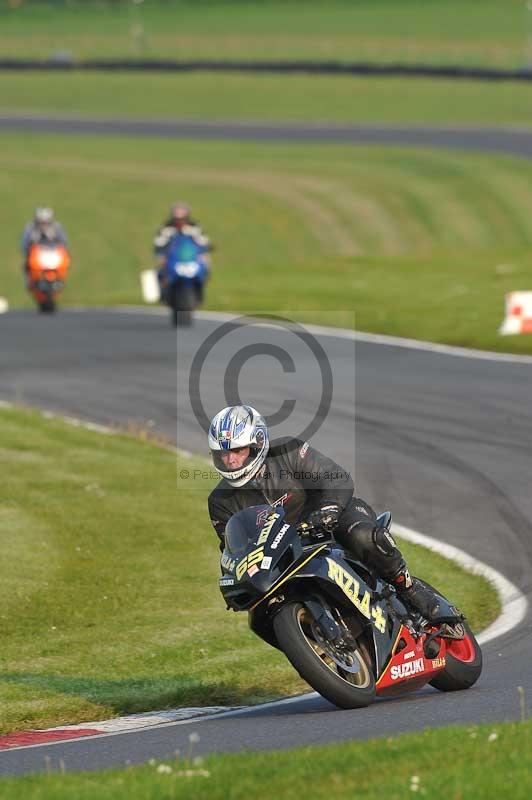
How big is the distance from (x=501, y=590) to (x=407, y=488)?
367 centimetres

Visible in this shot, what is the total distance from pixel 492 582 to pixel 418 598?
3642 millimetres

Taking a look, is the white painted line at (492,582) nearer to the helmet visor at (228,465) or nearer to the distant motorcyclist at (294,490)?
the distant motorcyclist at (294,490)

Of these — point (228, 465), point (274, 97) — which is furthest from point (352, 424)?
point (274, 97)

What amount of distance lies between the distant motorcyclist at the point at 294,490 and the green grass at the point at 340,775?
65.2 inches

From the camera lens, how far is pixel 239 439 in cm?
845

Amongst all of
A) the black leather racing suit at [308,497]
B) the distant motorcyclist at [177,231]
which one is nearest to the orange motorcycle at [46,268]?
the distant motorcyclist at [177,231]

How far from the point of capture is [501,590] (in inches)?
483

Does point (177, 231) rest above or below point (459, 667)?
above

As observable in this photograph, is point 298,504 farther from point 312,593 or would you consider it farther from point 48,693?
point 48,693

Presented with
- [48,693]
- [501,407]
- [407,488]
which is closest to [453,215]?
[501,407]

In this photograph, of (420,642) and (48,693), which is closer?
(420,642)

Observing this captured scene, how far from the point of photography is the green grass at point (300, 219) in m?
30.2

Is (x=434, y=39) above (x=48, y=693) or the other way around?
above

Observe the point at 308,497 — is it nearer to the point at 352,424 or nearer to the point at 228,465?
the point at 228,465
